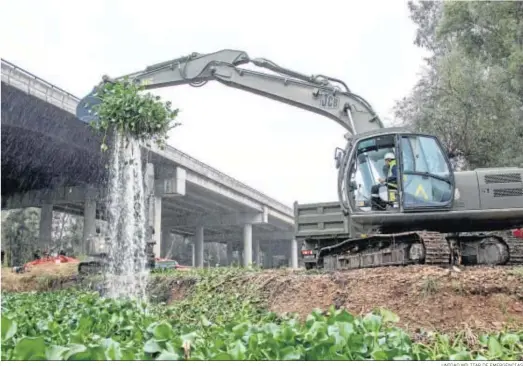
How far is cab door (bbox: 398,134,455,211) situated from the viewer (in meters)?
7.22

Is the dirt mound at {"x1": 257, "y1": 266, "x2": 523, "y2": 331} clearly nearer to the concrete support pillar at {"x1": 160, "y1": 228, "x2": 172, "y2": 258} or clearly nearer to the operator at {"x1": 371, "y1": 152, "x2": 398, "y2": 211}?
the operator at {"x1": 371, "y1": 152, "x2": 398, "y2": 211}

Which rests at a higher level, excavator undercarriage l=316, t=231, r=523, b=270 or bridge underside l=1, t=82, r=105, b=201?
bridge underside l=1, t=82, r=105, b=201

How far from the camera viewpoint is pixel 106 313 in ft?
13.7

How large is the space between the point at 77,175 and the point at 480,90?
14978 mm

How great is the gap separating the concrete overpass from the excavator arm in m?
1.49

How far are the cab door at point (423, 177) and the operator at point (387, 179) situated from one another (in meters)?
0.15

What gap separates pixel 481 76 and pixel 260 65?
9082mm

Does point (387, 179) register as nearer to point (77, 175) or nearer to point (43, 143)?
point (43, 143)

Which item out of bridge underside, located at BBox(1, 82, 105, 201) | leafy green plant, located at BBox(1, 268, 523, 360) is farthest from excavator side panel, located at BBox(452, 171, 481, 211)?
bridge underside, located at BBox(1, 82, 105, 201)

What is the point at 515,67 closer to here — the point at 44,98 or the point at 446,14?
the point at 446,14

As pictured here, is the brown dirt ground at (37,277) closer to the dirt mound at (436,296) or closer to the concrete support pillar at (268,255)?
the dirt mound at (436,296)

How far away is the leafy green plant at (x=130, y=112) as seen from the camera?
9.05m

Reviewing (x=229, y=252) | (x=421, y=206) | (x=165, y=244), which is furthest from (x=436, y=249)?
(x=229, y=252)

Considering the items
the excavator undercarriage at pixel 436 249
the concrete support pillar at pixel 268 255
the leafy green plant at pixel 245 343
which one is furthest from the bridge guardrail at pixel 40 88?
the concrete support pillar at pixel 268 255
